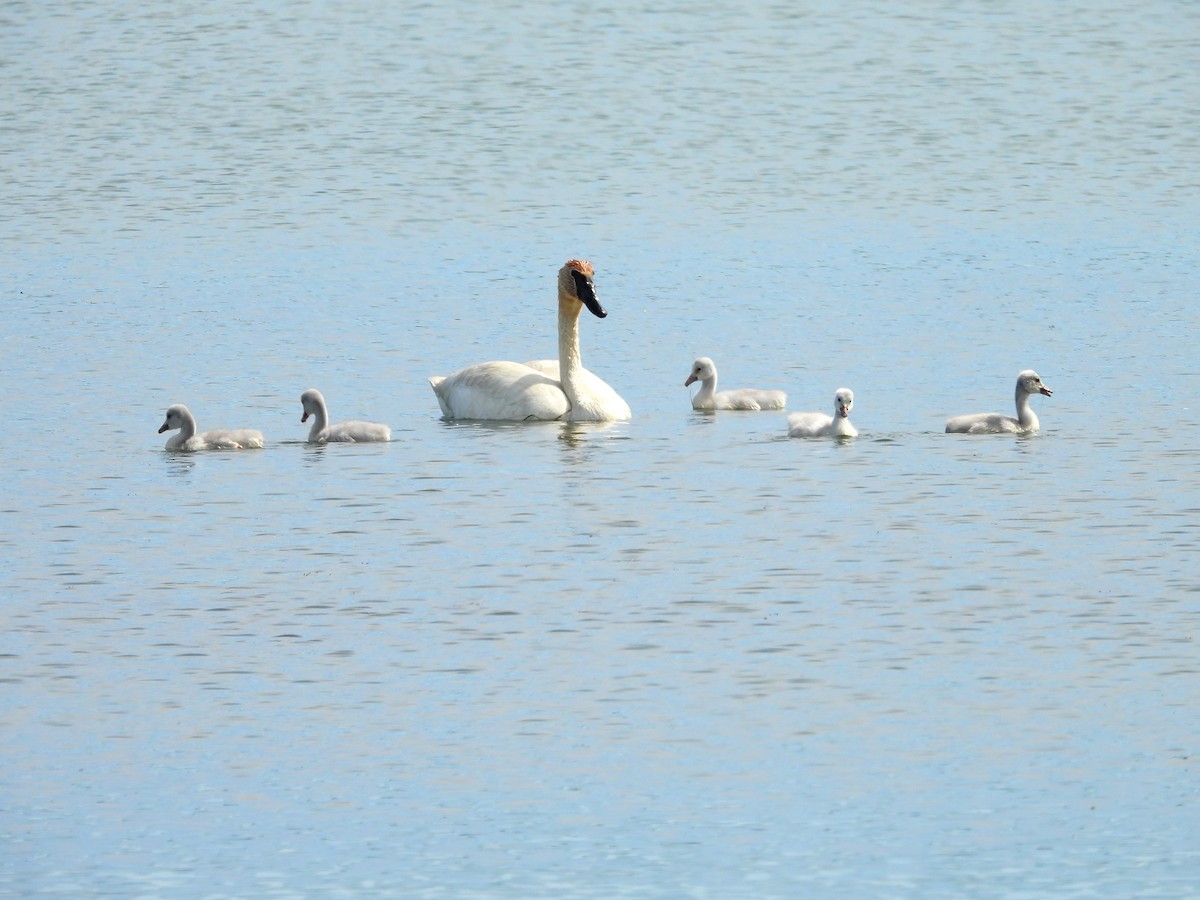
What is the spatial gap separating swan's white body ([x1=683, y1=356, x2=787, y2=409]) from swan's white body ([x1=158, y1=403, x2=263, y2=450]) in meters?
3.75

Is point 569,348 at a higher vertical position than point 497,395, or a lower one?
higher

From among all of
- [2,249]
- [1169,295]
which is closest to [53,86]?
[2,249]

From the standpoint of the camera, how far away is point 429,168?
3856 cm

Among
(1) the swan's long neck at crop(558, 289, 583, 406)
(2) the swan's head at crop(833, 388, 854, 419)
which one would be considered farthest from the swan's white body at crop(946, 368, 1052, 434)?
(1) the swan's long neck at crop(558, 289, 583, 406)

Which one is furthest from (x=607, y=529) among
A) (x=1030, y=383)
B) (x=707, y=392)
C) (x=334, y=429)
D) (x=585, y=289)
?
(x=585, y=289)

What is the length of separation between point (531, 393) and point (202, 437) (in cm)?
319

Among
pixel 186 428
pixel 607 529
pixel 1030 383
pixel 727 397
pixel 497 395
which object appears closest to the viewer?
pixel 607 529

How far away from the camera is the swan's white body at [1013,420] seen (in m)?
19.3

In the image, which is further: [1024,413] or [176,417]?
[1024,413]

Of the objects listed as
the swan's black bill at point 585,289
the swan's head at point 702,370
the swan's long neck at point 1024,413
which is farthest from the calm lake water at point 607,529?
the swan's black bill at point 585,289

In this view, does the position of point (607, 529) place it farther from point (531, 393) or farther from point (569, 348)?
point (569, 348)

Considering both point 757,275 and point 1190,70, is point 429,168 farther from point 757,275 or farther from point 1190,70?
point 1190,70

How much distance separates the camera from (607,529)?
640 inches

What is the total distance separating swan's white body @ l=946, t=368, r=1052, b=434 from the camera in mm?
19344
